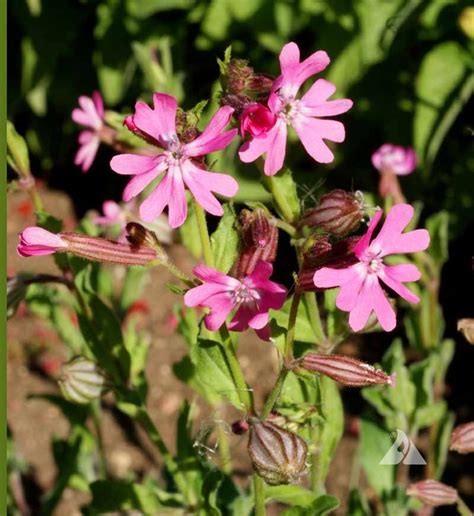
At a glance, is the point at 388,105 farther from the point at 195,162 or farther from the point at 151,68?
the point at 195,162

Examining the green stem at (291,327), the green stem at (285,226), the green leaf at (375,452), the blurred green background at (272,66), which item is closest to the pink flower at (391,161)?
the blurred green background at (272,66)

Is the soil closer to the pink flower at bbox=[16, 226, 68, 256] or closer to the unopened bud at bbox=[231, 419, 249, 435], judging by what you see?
the unopened bud at bbox=[231, 419, 249, 435]

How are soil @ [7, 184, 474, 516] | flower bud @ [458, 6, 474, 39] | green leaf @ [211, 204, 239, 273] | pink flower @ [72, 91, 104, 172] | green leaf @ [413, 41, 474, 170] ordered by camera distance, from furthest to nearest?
soil @ [7, 184, 474, 516], green leaf @ [413, 41, 474, 170], flower bud @ [458, 6, 474, 39], pink flower @ [72, 91, 104, 172], green leaf @ [211, 204, 239, 273]

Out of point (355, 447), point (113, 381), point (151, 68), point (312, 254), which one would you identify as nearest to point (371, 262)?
point (312, 254)

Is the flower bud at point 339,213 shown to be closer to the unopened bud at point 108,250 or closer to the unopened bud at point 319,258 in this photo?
the unopened bud at point 319,258

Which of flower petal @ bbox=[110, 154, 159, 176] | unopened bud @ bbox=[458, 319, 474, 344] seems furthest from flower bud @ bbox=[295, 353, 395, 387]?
flower petal @ bbox=[110, 154, 159, 176]

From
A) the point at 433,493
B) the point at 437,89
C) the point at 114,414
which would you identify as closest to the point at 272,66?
the point at 437,89
